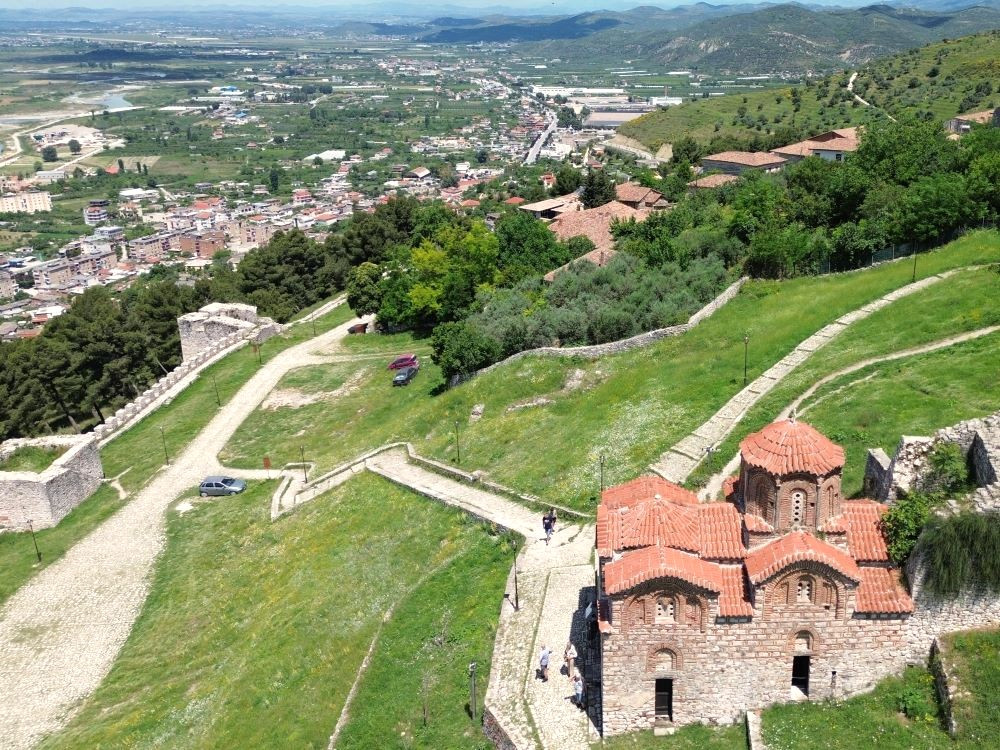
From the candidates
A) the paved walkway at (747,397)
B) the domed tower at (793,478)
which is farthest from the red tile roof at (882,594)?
the paved walkway at (747,397)

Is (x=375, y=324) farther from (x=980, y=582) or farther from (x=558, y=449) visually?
(x=980, y=582)

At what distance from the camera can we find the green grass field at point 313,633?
19203 mm

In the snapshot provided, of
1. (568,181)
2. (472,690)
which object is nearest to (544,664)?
(472,690)

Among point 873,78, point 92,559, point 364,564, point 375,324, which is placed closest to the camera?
point 364,564

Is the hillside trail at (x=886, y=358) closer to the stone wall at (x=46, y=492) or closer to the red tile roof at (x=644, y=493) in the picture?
the red tile roof at (x=644, y=493)

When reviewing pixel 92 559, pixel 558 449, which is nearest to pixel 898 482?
pixel 558 449

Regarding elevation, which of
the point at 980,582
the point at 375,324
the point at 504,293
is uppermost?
the point at 980,582

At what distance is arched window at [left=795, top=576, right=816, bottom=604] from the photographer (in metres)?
15.6

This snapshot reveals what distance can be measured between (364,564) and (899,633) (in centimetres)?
1464

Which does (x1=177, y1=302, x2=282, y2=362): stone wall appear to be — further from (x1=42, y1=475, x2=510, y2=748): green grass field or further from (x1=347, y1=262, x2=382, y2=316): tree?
(x1=42, y1=475, x2=510, y2=748): green grass field

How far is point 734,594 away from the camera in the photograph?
1588cm

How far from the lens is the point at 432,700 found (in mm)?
18531

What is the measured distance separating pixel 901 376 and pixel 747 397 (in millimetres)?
4437

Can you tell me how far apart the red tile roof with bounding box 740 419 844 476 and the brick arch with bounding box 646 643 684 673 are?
12.4 ft
